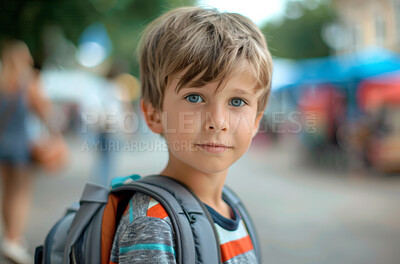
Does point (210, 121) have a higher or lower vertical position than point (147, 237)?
higher

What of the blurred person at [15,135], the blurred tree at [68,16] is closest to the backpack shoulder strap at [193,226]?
the blurred tree at [68,16]

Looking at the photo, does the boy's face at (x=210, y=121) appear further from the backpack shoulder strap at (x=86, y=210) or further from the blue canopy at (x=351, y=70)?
the blue canopy at (x=351, y=70)

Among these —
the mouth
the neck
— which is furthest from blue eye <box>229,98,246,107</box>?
the neck

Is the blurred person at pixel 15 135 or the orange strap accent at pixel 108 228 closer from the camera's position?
the orange strap accent at pixel 108 228

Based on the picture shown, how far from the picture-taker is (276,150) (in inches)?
490

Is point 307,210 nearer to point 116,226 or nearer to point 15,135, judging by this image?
point 15,135

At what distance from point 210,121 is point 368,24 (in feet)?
61.0

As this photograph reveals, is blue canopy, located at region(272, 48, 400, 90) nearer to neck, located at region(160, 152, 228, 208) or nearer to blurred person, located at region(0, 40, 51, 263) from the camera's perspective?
blurred person, located at region(0, 40, 51, 263)

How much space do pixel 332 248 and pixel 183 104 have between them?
306 centimetres

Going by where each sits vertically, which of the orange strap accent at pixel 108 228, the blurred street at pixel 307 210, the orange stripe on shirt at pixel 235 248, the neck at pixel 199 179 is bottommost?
the blurred street at pixel 307 210

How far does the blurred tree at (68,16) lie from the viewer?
2215 mm

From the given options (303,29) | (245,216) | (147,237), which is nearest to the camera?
(147,237)

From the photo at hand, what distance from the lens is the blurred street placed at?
3.39 m

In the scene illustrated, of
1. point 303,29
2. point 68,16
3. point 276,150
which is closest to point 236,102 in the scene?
point 68,16
